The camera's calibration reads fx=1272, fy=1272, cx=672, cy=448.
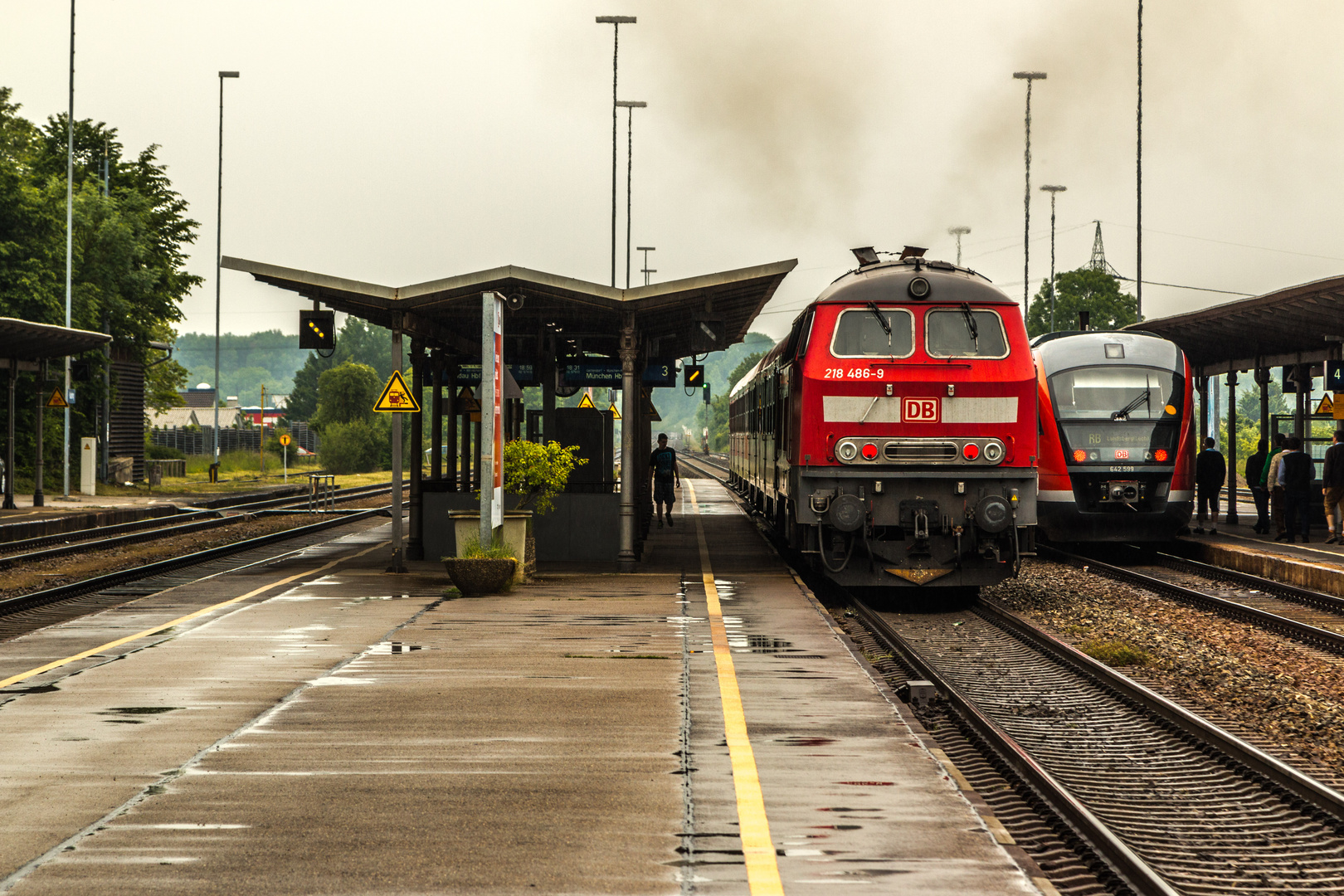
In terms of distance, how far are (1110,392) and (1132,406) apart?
13.4 inches

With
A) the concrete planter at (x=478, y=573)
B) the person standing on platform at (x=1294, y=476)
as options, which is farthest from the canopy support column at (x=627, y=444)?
the person standing on platform at (x=1294, y=476)

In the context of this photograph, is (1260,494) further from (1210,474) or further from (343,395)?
(343,395)

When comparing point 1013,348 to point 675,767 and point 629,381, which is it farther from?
point 675,767

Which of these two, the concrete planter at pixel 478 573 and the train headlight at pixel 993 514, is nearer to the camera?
the train headlight at pixel 993 514

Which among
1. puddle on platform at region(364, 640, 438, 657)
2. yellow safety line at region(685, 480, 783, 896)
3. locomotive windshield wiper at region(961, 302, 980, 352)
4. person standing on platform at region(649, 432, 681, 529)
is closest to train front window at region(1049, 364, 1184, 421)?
locomotive windshield wiper at region(961, 302, 980, 352)

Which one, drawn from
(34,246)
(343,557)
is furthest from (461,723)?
(34,246)

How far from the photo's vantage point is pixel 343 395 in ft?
234

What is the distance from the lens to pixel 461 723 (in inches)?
274

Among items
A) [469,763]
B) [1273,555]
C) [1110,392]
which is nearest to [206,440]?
[1110,392]

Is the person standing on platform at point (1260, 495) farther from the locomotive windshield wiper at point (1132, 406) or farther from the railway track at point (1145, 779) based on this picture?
the railway track at point (1145, 779)

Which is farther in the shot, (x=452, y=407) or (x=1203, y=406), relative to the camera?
(x=1203, y=406)

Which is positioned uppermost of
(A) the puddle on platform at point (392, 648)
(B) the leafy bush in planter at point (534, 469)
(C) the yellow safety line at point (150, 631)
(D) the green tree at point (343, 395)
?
(D) the green tree at point (343, 395)

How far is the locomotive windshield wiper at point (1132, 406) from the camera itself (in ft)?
56.3

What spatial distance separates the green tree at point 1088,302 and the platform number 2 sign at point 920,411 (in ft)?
204
